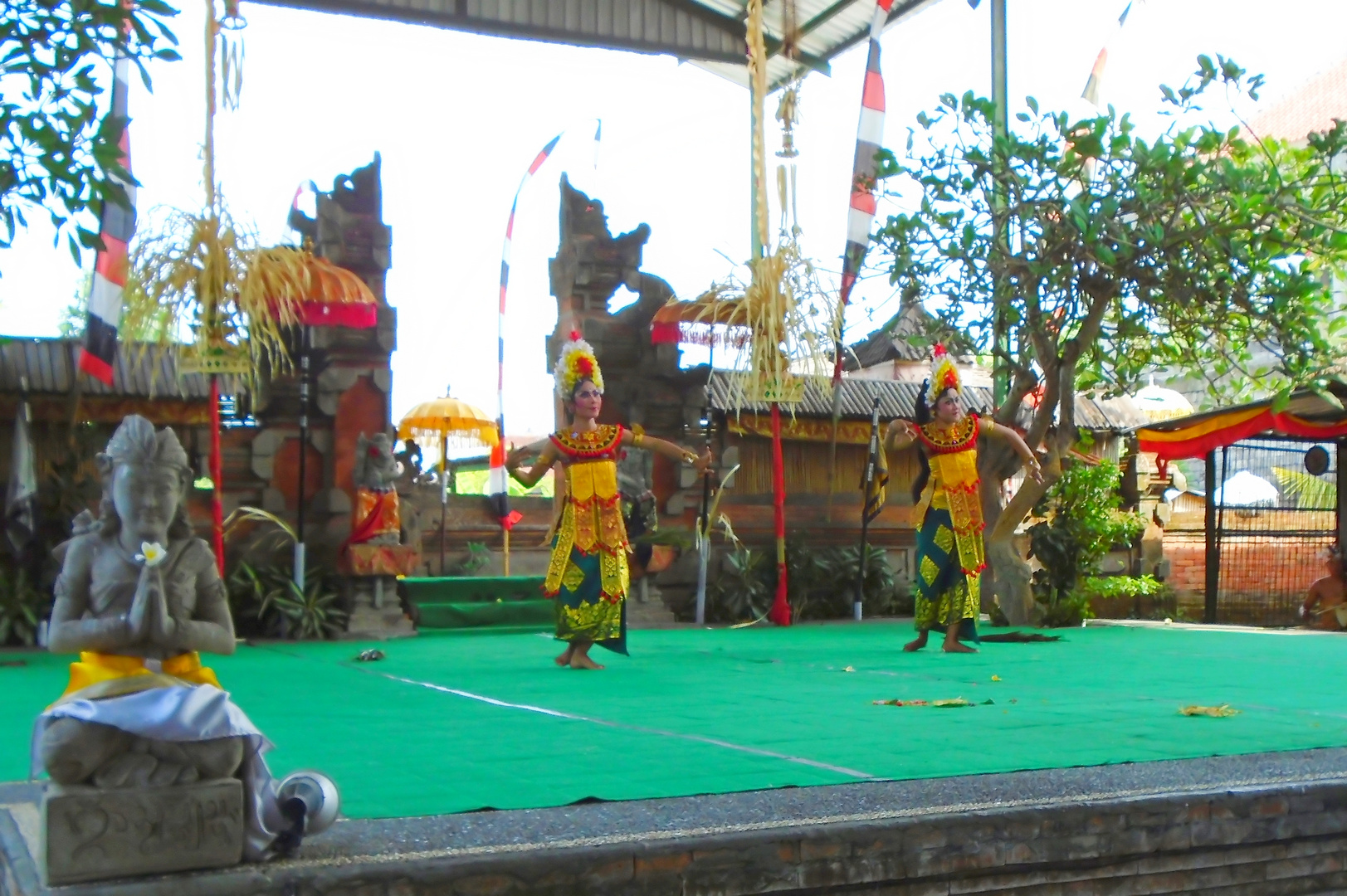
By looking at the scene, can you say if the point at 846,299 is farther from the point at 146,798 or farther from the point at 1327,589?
the point at 146,798

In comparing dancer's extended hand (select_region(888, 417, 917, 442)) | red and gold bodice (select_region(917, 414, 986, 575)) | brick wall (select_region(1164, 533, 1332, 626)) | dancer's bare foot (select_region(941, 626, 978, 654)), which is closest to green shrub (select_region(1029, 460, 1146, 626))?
brick wall (select_region(1164, 533, 1332, 626))

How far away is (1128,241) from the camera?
9680 mm

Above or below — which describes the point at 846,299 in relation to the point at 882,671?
above

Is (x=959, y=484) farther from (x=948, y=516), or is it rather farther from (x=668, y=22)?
(x=668, y=22)

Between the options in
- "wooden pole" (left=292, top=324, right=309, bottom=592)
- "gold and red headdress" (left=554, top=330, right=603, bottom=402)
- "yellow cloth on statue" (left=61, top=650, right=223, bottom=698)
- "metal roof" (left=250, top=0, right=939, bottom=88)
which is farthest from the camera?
"metal roof" (left=250, top=0, right=939, bottom=88)

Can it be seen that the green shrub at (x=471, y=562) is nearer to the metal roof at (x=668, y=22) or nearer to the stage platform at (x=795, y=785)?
the stage platform at (x=795, y=785)

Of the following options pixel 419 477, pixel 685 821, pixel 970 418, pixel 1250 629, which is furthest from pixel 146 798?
pixel 1250 629

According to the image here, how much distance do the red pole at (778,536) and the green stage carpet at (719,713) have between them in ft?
7.91

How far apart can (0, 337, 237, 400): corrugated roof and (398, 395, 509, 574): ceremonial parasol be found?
3730 mm

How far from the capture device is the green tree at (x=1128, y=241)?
30.8ft

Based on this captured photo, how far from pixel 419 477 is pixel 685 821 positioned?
29.0 feet

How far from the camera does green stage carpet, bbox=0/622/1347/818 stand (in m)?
4.24

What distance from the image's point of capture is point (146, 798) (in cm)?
294

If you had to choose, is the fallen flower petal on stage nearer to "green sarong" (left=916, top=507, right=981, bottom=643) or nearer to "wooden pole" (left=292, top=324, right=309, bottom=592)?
"green sarong" (left=916, top=507, right=981, bottom=643)
